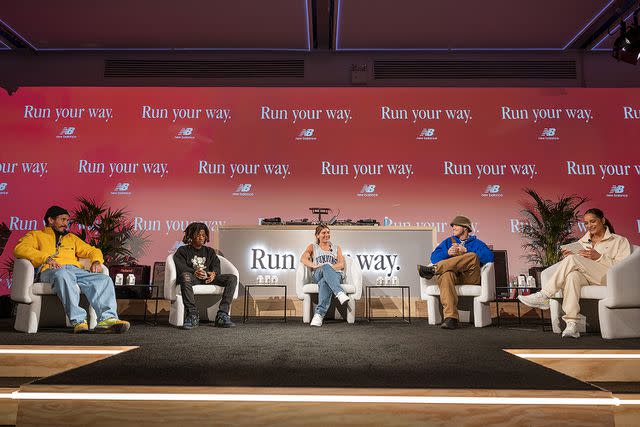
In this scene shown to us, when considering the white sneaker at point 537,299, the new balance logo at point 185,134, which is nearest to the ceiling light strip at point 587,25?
the white sneaker at point 537,299

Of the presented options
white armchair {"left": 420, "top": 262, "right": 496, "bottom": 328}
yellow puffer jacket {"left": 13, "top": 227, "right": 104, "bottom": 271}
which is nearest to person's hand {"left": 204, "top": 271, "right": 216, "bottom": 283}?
yellow puffer jacket {"left": 13, "top": 227, "right": 104, "bottom": 271}

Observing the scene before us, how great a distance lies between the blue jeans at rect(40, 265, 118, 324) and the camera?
12.3ft

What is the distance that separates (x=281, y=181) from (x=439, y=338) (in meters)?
3.77

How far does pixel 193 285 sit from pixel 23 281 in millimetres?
1393

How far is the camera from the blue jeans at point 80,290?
3746mm

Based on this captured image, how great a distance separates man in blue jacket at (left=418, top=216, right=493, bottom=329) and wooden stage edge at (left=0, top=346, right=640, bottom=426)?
97.0 inches

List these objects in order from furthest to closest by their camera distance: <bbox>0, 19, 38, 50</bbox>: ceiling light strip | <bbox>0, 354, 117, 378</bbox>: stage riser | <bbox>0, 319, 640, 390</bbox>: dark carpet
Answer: <bbox>0, 19, 38, 50</bbox>: ceiling light strip, <bbox>0, 354, 117, 378</bbox>: stage riser, <bbox>0, 319, 640, 390</bbox>: dark carpet

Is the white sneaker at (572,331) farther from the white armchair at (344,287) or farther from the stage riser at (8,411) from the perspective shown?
the stage riser at (8,411)

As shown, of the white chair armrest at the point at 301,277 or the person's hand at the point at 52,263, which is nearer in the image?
the person's hand at the point at 52,263

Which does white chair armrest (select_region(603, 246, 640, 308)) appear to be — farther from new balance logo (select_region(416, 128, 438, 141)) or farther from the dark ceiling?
the dark ceiling

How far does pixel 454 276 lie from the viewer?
4.31 m

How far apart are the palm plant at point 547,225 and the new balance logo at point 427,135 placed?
1491 mm

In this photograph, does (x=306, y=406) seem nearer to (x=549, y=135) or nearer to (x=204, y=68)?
(x=549, y=135)

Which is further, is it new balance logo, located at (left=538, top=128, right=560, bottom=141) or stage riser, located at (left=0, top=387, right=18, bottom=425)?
new balance logo, located at (left=538, top=128, right=560, bottom=141)
